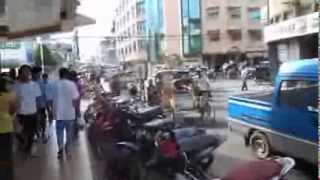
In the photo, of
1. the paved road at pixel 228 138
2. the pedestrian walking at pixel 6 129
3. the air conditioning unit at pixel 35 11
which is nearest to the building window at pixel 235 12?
the paved road at pixel 228 138

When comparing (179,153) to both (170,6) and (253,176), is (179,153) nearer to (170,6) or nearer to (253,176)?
(253,176)

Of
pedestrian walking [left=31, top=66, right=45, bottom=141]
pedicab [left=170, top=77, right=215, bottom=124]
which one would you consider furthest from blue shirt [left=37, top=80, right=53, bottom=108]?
pedicab [left=170, top=77, right=215, bottom=124]

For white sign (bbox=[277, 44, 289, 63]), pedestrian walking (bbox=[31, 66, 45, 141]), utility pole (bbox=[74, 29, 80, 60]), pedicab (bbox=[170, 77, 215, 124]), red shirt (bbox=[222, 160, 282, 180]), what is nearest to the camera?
red shirt (bbox=[222, 160, 282, 180])

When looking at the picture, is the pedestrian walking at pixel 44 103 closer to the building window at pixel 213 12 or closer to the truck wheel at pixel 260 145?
the building window at pixel 213 12

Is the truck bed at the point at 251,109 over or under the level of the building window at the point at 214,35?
under

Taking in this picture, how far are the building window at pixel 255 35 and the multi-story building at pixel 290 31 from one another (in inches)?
3.6

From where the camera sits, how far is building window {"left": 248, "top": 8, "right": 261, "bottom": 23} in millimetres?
7219

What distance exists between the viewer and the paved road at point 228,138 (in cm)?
684

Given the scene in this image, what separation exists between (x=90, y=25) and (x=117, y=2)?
1001 millimetres

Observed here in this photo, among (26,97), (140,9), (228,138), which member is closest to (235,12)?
(228,138)

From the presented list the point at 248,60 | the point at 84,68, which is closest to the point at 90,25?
the point at 84,68

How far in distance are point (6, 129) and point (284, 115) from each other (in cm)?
335

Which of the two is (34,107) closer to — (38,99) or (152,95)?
(38,99)

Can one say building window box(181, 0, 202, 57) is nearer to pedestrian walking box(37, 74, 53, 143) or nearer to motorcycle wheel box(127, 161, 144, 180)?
motorcycle wheel box(127, 161, 144, 180)
